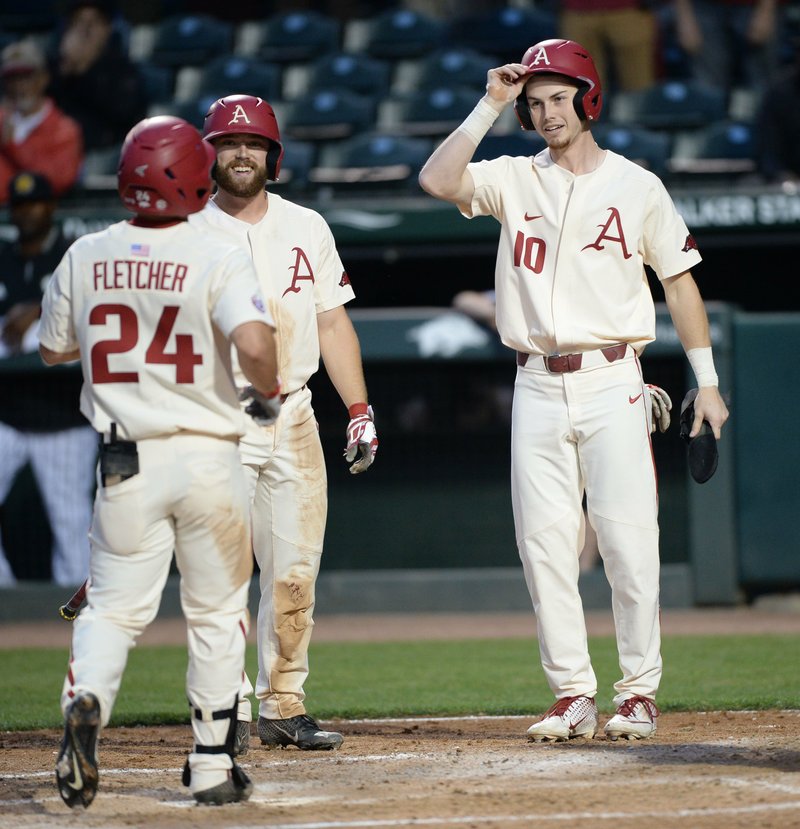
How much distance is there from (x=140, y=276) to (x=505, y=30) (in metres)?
9.31

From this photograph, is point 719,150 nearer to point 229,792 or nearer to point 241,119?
point 241,119

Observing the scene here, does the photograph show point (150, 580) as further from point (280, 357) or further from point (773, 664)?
point (773, 664)

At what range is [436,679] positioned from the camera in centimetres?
645

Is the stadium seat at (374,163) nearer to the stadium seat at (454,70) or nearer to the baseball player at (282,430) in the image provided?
the stadium seat at (454,70)

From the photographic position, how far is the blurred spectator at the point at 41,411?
9039 millimetres

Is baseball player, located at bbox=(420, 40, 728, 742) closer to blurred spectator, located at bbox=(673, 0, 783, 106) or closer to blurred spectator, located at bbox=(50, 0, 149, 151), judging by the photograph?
blurred spectator, located at bbox=(50, 0, 149, 151)

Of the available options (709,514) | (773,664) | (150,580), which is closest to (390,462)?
(709,514)

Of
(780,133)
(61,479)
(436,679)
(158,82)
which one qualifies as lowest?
(436,679)

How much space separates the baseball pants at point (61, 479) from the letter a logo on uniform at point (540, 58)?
5.14m

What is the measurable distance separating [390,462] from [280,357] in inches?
180

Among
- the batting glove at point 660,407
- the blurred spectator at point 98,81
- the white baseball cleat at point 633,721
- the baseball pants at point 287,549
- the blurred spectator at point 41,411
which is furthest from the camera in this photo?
the blurred spectator at point 98,81

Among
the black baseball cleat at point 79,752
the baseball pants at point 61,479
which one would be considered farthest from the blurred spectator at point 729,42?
the black baseball cleat at point 79,752

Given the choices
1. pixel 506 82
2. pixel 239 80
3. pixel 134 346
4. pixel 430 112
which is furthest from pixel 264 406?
pixel 239 80

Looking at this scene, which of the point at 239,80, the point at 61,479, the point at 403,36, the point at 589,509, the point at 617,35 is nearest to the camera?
the point at 589,509
